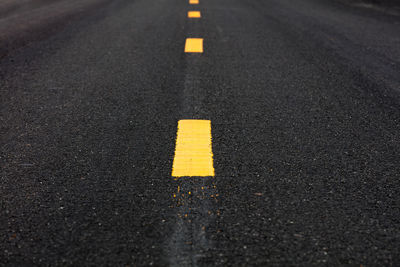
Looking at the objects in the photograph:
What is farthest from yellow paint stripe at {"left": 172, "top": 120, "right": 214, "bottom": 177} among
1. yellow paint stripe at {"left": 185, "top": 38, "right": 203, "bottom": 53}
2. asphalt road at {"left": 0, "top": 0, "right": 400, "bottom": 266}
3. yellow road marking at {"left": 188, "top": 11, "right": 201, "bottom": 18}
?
yellow road marking at {"left": 188, "top": 11, "right": 201, "bottom": 18}

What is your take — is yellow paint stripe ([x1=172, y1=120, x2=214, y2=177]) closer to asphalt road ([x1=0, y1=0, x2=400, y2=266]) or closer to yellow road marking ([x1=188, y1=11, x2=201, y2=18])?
asphalt road ([x1=0, y1=0, x2=400, y2=266])

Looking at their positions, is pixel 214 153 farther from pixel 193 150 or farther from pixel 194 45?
pixel 194 45

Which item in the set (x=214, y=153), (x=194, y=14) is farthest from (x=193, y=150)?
(x=194, y=14)

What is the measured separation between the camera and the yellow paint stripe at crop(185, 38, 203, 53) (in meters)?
4.54

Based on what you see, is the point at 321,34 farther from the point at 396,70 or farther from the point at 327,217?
the point at 327,217

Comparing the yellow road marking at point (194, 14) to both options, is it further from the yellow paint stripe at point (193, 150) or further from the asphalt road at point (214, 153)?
the yellow paint stripe at point (193, 150)

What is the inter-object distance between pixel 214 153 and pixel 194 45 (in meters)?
2.90

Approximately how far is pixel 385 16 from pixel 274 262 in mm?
7484

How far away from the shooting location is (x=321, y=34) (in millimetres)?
5410

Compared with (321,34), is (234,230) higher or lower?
lower

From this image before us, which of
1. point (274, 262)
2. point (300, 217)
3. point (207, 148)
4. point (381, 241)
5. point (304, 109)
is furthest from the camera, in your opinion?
point (304, 109)

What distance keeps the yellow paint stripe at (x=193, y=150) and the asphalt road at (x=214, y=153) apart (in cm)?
6

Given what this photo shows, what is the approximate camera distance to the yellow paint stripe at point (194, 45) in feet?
14.9

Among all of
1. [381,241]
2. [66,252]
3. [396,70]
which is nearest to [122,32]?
[396,70]
